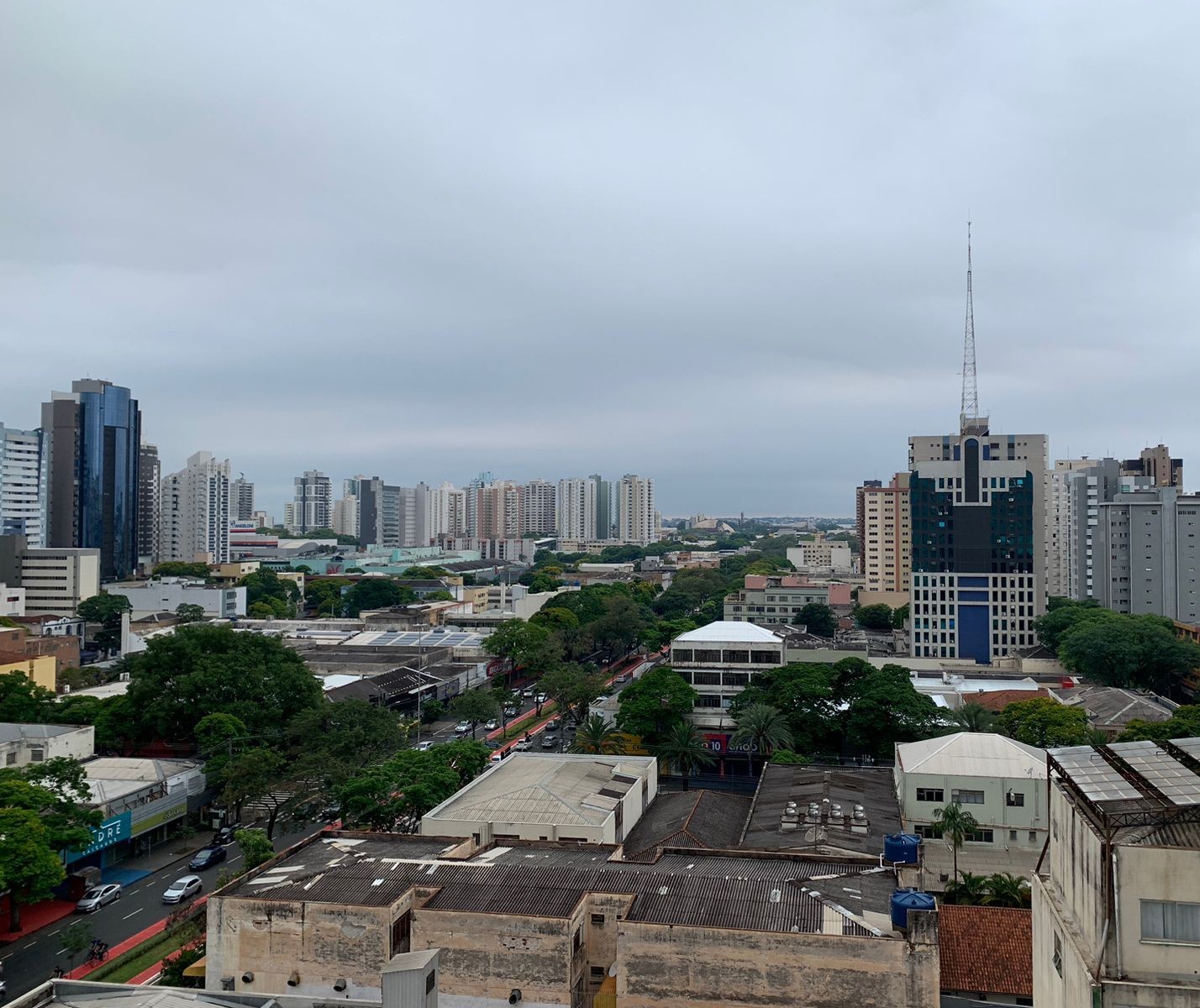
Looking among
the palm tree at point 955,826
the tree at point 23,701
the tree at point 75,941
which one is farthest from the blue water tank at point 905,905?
the tree at point 23,701

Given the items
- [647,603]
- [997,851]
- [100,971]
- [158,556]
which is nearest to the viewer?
[100,971]

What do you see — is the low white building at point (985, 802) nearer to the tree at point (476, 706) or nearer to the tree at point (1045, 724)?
the tree at point (1045, 724)

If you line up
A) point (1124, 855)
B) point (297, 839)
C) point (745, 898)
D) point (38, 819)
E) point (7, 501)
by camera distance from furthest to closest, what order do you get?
point (7, 501) < point (297, 839) < point (38, 819) < point (745, 898) < point (1124, 855)

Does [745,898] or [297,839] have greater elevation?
[745,898]

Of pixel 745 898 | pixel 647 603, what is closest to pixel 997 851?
pixel 745 898

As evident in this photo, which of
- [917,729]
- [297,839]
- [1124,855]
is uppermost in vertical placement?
[1124,855]

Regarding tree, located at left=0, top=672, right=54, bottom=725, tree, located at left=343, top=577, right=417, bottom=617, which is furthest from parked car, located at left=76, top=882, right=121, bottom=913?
tree, located at left=343, top=577, right=417, bottom=617

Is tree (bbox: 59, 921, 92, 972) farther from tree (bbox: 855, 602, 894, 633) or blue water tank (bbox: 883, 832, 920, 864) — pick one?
tree (bbox: 855, 602, 894, 633)

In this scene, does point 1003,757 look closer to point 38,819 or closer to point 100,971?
point 100,971
